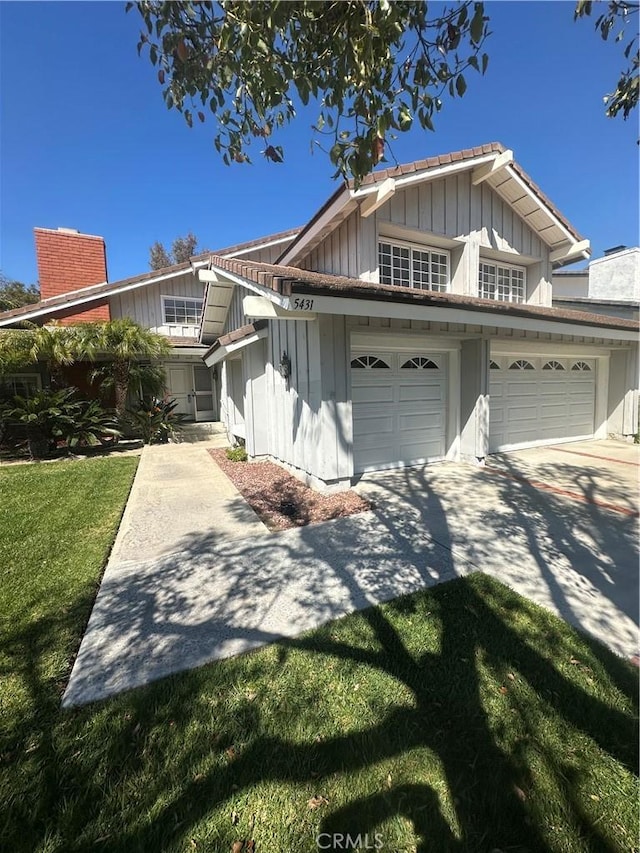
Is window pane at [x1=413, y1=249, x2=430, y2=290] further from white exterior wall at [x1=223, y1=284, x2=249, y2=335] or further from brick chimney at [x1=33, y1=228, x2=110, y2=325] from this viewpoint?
brick chimney at [x1=33, y1=228, x2=110, y2=325]

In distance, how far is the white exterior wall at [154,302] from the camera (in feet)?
45.7

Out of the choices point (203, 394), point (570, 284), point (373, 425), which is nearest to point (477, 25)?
point (373, 425)

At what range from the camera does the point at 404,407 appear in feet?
25.1

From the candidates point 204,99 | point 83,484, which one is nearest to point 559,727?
point 204,99

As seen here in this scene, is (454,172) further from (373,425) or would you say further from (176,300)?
(176,300)

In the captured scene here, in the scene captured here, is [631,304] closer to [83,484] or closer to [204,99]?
[204,99]

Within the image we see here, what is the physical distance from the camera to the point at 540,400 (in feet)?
32.5

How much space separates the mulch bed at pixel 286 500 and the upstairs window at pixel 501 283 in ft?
23.3

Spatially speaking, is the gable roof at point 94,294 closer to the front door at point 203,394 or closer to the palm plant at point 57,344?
the palm plant at point 57,344

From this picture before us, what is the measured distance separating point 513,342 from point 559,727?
329 inches

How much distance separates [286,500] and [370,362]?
3.09 metres

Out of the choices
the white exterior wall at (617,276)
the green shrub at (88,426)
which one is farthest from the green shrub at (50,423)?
the white exterior wall at (617,276)

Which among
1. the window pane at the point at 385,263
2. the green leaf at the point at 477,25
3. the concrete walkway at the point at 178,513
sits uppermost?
the window pane at the point at 385,263

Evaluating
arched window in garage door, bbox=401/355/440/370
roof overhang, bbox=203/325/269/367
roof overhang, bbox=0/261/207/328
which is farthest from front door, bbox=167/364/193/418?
arched window in garage door, bbox=401/355/440/370
